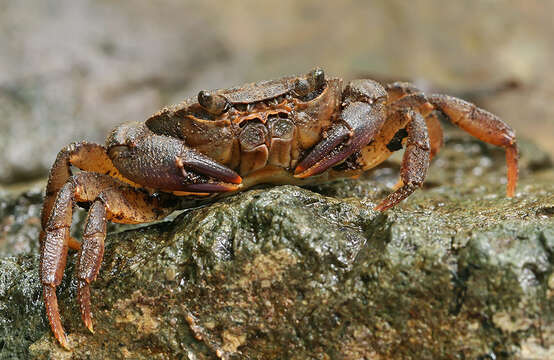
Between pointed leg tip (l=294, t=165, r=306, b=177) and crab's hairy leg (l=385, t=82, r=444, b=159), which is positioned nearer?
pointed leg tip (l=294, t=165, r=306, b=177)

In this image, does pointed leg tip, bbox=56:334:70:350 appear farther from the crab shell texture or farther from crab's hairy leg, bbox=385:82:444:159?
crab's hairy leg, bbox=385:82:444:159

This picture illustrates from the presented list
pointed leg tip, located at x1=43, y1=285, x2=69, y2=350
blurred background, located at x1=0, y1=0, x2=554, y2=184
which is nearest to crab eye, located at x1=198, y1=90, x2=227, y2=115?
pointed leg tip, located at x1=43, y1=285, x2=69, y2=350

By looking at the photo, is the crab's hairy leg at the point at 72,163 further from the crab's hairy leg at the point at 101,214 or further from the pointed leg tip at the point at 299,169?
the pointed leg tip at the point at 299,169

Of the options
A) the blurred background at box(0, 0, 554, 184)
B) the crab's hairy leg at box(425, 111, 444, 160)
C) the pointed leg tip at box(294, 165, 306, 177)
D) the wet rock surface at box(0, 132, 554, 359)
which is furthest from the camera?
the blurred background at box(0, 0, 554, 184)

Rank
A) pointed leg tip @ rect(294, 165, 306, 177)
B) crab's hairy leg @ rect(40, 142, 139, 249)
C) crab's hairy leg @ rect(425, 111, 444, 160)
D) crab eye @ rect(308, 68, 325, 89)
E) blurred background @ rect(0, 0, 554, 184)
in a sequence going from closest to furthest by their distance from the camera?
pointed leg tip @ rect(294, 165, 306, 177) < crab eye @ rect(308, 68, 325, 89) < crab's hairy leg @ rect(40, 142, 139, 249) < crab's hairy leg @ rect(425, 111, 444, 160) < blurred background @ rect(0, 0, 554, 184)

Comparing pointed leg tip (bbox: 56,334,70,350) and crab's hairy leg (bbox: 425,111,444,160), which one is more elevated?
crab's hairy leg (bbox: 425,111,444,160)

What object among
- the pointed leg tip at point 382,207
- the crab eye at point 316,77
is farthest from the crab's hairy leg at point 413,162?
the crab eye at point 316,77

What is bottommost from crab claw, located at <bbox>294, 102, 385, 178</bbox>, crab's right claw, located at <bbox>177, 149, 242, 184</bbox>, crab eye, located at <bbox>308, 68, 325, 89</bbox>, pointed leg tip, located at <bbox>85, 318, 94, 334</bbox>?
pointed leg tip, located at <bbox>85, 318, 94, 334</bbox>
